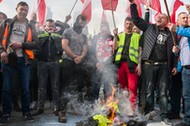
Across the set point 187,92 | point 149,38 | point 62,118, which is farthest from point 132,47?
point 62,118

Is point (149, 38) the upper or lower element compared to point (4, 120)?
upper

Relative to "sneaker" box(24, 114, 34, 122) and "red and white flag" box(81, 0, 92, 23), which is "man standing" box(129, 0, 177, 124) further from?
"red and white flag" box(81, 0, 92, 23)

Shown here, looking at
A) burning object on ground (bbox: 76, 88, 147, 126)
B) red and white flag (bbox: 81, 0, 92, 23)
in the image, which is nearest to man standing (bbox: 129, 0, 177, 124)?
burning object on ground (bbox: 76, 88, 147, 126)

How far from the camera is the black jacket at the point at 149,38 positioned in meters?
5.64

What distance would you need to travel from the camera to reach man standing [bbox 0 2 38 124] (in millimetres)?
5199

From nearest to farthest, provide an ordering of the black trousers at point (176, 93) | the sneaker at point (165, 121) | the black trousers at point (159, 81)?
the sneaker at point (165, 121) < the black trousers at point (159, 81) < the black trousers at point (176, 93)

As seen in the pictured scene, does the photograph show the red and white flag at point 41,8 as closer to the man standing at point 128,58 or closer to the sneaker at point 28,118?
the man standing at point 128,58

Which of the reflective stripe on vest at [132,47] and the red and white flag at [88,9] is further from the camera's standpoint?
the red and white flag at [88,9]

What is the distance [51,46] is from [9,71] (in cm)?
119

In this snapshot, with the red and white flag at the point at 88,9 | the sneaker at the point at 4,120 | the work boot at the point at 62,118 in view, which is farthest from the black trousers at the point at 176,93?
the red and white flag at the point at 88,9

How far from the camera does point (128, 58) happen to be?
5934mm

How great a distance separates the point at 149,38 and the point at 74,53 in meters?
1.59

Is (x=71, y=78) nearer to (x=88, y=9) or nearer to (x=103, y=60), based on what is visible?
(x=103, y=60)

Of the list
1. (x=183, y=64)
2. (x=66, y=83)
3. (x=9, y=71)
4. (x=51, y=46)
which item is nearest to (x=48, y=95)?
(x=66, y=83)
